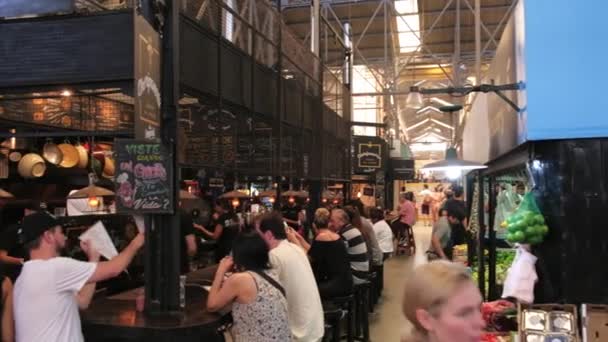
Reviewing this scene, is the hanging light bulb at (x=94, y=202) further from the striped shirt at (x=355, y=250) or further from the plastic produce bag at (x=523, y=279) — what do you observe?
the plastic produce bag at (x=523, y=279)

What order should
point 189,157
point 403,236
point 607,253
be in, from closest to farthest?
point 607,253 < point 189,157 < point 403,236

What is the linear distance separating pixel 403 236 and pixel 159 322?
12528mm

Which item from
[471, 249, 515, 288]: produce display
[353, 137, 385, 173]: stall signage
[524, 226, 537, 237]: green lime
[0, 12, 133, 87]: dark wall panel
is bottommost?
[471, 249, 515, 288]: produce display

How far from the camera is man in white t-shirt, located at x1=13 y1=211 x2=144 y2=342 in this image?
301 centimetres

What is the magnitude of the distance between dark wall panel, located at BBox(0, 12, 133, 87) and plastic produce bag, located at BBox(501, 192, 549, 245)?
11.1 feet

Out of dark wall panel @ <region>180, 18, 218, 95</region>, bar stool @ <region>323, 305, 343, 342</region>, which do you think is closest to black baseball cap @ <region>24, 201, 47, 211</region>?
dark wall panel @ <region>180, 18, 218, 95</region>

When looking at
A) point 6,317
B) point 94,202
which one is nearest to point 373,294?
point 94,202

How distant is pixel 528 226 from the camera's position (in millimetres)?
4191

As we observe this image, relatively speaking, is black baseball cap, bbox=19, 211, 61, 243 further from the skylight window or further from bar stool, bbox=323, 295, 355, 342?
the skylight window

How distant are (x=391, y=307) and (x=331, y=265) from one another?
383cm

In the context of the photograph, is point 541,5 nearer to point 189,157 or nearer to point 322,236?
point 322,236

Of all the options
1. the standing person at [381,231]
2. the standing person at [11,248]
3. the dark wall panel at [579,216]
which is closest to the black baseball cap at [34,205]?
the standing person at [11,248]

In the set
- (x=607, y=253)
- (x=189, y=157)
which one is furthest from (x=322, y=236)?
(x=607, y=253)

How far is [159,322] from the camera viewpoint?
4.15 metres
